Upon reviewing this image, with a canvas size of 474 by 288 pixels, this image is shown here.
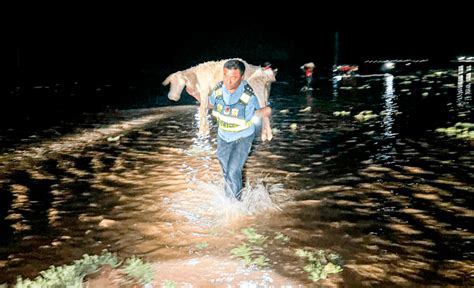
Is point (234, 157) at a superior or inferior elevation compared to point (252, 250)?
superior

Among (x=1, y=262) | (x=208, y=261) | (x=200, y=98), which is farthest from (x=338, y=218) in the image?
(x=1, y=262)

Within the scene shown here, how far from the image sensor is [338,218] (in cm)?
550

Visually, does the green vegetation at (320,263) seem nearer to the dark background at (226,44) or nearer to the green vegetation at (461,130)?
the green vegetation at (461,130)

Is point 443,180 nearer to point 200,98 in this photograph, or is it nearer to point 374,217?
point 374,217

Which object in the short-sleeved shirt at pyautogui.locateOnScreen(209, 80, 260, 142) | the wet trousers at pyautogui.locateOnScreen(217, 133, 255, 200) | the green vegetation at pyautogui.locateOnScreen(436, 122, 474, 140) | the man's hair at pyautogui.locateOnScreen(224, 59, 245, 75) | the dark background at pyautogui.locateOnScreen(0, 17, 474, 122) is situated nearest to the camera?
the man's hair at pyautogui.locateOnScreen(224, 59, 245, 75)

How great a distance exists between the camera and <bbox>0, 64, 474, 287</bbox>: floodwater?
4.41 meters

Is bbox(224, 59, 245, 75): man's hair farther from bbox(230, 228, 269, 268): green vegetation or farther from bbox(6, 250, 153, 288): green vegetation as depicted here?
bbox(6, 250, 153, 288): green vegetation

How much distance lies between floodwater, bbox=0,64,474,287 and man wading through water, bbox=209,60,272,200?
2.47ft

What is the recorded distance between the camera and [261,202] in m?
5.95

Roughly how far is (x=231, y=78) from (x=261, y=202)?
1.94 m

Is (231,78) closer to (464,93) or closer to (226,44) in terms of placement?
(464,93)

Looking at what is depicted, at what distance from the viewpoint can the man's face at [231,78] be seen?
192 inches

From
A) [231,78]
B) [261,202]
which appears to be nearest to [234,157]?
[261,202]

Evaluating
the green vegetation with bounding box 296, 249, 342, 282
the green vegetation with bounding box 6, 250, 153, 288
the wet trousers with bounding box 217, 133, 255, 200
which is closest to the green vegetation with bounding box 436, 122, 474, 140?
the wet trousers with bounding box 217, 133, 255, 200
